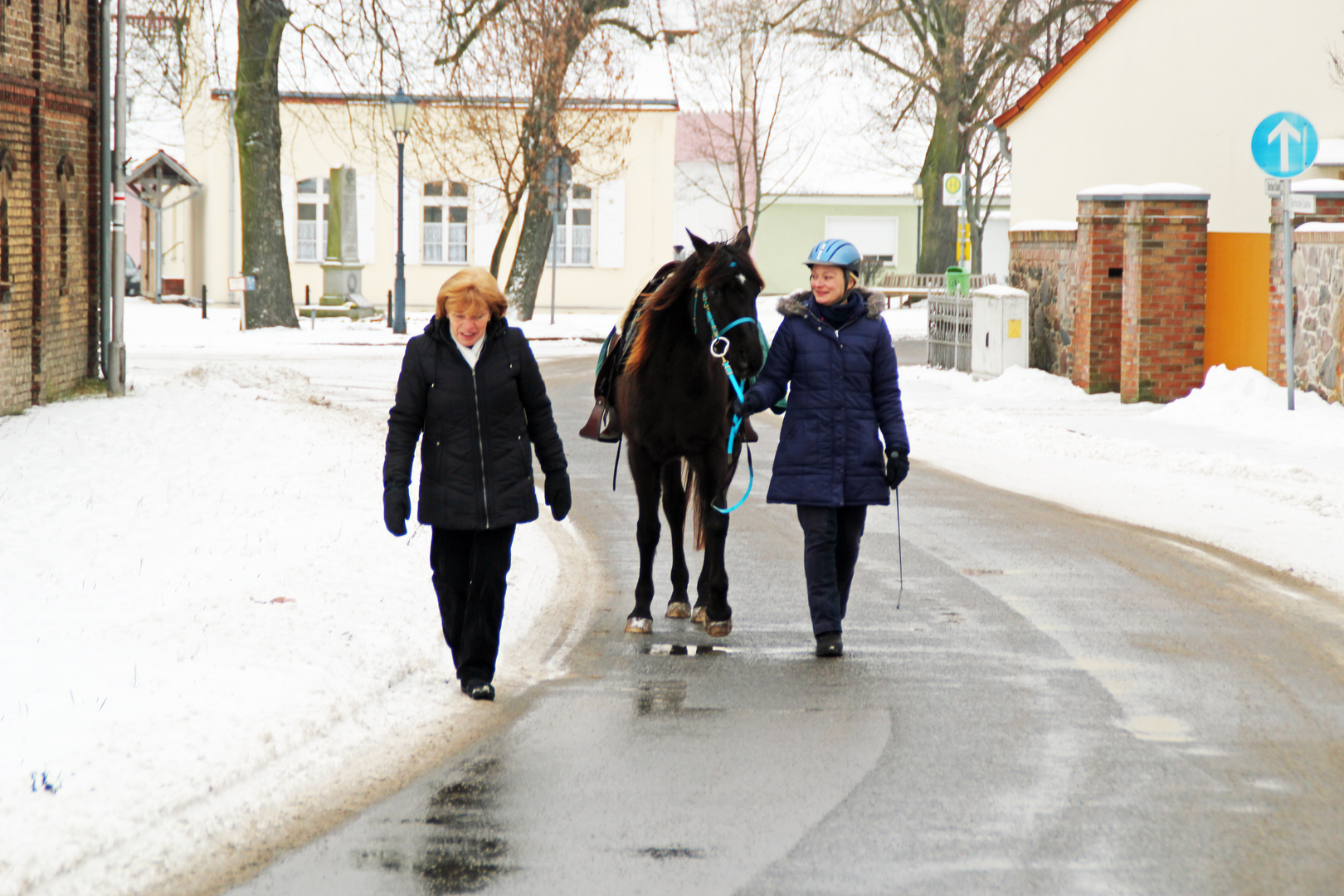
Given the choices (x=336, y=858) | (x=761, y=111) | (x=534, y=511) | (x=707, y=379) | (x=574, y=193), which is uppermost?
(x=761, y=111)

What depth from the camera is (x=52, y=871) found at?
4.16m

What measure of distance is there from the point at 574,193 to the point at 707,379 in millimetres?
39152

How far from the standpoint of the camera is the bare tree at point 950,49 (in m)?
38.6

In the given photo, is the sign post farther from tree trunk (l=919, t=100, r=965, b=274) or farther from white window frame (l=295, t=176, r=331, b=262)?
white window frame (l=295, t=176, r=331, b=262)

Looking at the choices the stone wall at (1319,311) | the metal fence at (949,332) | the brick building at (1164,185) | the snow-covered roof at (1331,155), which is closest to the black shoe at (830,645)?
the stone wall at (1319,311)

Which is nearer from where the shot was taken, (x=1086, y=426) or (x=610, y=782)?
(x=610, y=782)

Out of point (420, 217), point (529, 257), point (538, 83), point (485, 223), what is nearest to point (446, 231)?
point (420, 217)

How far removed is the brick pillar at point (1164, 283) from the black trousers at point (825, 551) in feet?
39.9

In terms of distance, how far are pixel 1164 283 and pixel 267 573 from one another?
1302 centimetres

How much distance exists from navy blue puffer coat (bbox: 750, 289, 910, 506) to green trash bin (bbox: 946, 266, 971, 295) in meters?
19.0

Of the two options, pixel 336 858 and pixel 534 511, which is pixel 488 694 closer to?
pixel 534 511

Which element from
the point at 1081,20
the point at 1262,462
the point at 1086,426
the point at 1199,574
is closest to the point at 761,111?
the point at 1081,20

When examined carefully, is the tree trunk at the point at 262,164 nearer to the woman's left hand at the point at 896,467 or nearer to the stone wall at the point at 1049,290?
the stone wall at the point at 1049,290

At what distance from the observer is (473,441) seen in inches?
243
